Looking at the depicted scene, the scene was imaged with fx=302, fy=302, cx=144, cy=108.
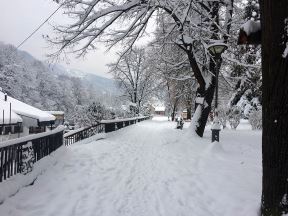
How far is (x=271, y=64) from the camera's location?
442 cm

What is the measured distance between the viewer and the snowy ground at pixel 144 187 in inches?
221

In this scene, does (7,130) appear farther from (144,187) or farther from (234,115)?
(234,115)

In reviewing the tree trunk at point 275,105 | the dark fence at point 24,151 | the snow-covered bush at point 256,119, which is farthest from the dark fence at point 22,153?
→ the snow-covered bush at point 256,119

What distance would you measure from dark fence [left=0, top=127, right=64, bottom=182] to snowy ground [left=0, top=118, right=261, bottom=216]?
471 mm

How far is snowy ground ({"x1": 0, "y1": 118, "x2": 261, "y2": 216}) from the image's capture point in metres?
5.60

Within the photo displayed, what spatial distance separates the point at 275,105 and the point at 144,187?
381 cm

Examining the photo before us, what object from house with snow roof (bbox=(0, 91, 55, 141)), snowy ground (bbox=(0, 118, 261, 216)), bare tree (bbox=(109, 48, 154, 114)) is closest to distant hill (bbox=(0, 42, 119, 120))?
bare tree (bbox=(109, 48, 154, 114))

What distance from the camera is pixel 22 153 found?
6816mm

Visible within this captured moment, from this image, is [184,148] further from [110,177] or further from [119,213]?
[119,213]

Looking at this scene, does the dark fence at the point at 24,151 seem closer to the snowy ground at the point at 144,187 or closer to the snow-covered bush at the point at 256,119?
the snowy ground at the point at 144,187

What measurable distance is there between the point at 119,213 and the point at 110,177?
2.64 meters

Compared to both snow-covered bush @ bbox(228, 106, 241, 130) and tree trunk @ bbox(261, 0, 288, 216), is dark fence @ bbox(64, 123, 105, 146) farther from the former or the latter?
tree trunk @ bbox(261, 0, 288, 216)

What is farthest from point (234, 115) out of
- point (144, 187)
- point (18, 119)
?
point (144, 187)

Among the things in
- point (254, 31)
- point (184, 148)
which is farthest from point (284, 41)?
point (184, 148)
